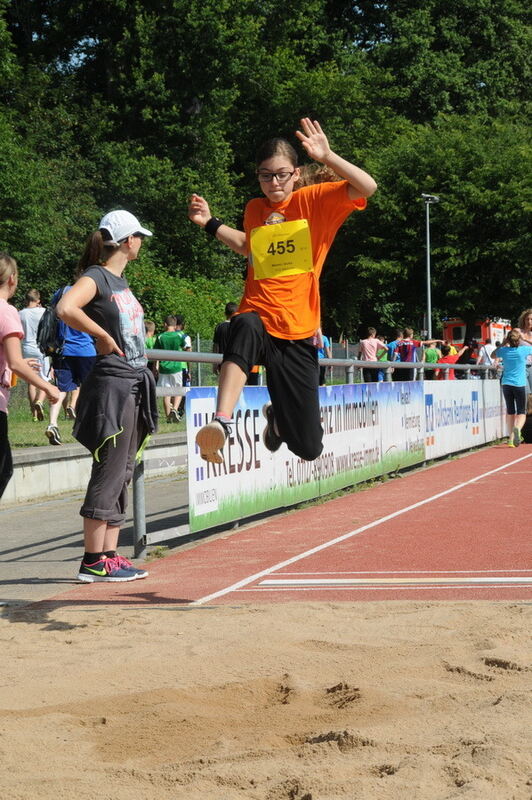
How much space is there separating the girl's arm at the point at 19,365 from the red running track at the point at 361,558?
1293mm

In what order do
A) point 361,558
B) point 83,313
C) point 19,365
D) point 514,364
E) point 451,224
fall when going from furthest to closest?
point 451,224 → point 514,364 → point 361,558 → point 83,313 → point 19,365

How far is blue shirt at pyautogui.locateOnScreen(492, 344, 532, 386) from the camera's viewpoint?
1800 cm

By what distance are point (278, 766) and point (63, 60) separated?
4166 centimetres

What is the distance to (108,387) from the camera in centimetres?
638

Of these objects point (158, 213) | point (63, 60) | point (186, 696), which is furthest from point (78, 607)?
point (63, 60)

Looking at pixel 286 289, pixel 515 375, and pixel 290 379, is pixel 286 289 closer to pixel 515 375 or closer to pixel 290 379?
pixel 290 379

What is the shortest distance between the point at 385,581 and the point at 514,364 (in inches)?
470

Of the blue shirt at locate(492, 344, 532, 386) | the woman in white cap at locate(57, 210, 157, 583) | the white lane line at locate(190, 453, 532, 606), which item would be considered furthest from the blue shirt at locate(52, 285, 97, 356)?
the blue shirt at locate(492, 344, 532, 386)

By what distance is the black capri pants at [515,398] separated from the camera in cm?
1811

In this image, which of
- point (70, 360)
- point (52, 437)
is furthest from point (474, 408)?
point (52, 437)

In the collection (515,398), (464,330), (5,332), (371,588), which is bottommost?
(371,588)

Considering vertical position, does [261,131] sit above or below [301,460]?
above

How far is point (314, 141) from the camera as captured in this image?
5355 millimetres

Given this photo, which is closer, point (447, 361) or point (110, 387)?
point (110, 387)
